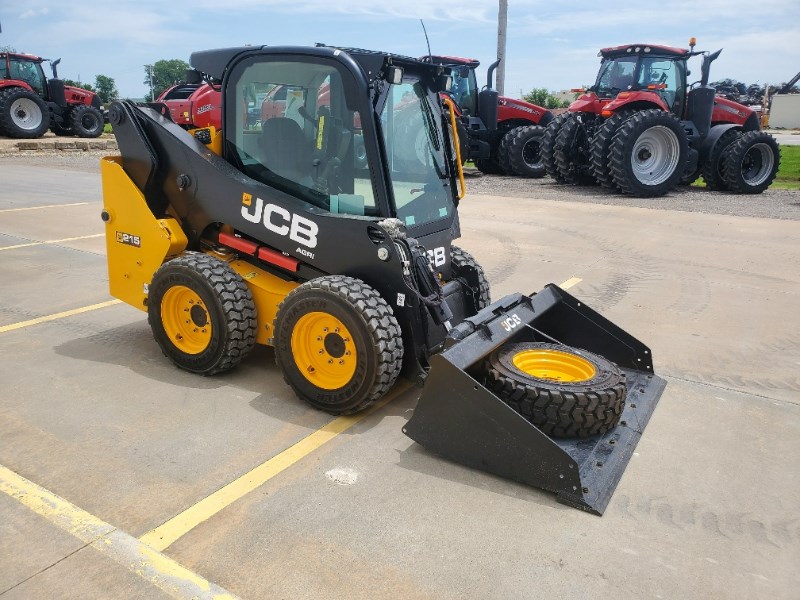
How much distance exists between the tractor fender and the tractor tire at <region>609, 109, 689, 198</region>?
A: 1.00 meters

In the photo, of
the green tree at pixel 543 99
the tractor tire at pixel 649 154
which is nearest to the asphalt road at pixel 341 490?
the tractor tire at pixel 649 154

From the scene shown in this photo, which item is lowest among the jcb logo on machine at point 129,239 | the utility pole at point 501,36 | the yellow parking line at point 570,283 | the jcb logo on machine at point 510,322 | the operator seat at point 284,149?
the yellow parking line at point 570,283

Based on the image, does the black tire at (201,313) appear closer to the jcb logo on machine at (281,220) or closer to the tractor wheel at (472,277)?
the jcb logo on machine at (281,220)

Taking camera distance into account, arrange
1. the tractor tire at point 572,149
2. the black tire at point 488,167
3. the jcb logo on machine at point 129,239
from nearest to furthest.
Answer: the jcb logo on machine at point 129,239 < the tractor tire at point 572,149 < the black tire at point 488,167

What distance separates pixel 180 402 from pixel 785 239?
8978 millimetres

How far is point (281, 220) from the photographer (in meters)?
4.30

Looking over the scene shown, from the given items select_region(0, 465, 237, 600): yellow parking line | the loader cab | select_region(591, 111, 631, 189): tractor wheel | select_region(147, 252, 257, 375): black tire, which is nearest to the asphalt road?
select_region(0, 465, 237, 600): yellow parking line

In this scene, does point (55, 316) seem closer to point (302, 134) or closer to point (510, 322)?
point (302, 134)

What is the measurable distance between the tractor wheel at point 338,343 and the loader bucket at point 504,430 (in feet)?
1.22

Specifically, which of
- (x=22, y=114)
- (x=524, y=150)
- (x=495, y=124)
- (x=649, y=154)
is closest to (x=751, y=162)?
(x=649, y=154)

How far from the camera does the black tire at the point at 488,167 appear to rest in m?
18.8

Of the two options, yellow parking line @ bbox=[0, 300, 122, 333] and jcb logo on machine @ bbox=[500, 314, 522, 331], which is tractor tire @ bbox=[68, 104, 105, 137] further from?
jcb logo on machine @ bbox=[500, 314, 522, 331]

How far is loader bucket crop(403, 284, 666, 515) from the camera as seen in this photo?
128 inches

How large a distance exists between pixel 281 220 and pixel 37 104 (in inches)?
895
